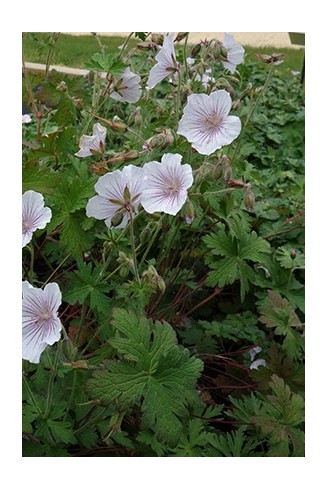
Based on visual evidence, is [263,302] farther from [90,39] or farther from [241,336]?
[90,39]

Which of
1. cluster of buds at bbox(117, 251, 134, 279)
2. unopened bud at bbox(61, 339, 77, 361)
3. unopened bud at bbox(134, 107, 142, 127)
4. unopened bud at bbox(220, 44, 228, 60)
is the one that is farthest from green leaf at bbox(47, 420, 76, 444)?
unopened bud at bbox(220, 44, 228, 60)

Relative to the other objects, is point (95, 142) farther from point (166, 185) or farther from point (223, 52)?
point (223, 52)

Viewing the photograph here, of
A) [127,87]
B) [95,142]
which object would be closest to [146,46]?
[127,87]

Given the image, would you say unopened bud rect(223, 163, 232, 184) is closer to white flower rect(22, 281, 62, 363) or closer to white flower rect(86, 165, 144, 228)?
white flower rect(86, 165, 144, 228)

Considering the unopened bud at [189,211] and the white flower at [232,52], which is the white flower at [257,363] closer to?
the unopened bud at [189,211]

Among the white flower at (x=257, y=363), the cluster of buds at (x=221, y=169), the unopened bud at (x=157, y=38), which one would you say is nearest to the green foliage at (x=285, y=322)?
the white flower at (x=257, y=363)

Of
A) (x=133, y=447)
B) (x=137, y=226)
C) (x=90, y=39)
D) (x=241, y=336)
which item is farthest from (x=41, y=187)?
(x=90, y=39)
